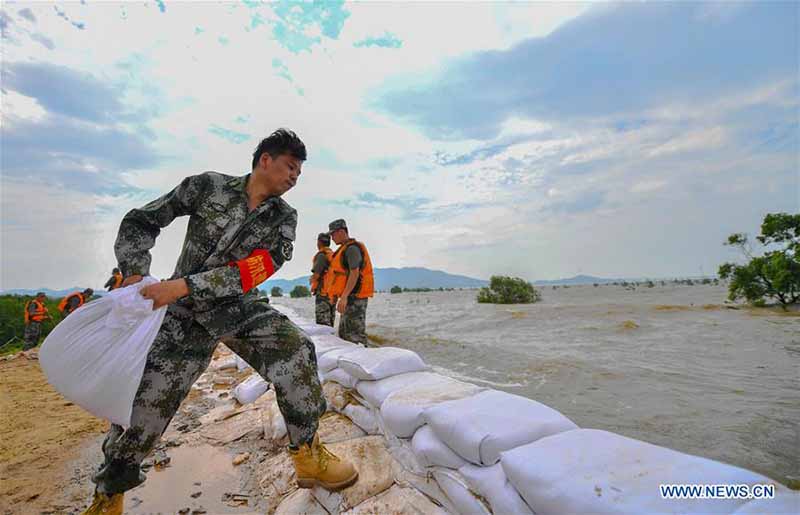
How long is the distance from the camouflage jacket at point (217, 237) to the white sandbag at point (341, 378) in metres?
1.02

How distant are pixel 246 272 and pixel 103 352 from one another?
486 millimetres

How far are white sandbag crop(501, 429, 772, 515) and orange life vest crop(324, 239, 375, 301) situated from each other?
2.92m

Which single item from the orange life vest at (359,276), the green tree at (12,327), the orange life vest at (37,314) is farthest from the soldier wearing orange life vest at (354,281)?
the green tree at (12,327)

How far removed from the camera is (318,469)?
1.41 metres

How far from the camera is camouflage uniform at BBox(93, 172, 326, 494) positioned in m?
1.31

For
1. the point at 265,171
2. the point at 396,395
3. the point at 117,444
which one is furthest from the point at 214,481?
the point at 265,171

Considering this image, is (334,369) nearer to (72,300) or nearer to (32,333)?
(72,300)

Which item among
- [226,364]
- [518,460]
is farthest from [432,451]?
[226,364]

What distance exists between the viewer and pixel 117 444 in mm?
1271

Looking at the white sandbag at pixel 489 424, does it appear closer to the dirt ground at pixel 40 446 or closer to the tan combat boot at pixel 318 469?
the tan combat boot at pixel 318 469

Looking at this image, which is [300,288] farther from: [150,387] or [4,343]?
[150,387]

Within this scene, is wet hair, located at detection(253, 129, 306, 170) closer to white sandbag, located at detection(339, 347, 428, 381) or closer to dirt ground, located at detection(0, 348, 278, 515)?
white sandbag, located at detection(339, 347, 428, 381)

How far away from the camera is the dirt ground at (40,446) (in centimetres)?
161

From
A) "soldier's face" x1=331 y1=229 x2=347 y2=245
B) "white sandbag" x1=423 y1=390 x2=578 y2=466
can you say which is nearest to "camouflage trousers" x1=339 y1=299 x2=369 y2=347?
"soldier's face" x1=331 y1=229 x2=347 y2=245
